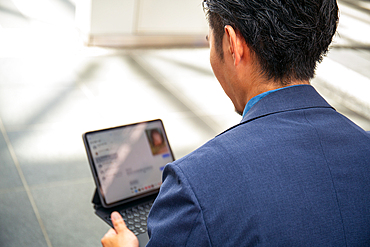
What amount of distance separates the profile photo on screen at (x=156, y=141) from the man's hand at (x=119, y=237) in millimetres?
295

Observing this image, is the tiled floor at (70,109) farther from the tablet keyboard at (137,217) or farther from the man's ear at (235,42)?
the man's ear at (235,42)

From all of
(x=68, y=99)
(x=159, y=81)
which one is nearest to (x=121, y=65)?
(x=159, y=81)

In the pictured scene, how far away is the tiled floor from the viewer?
194cm

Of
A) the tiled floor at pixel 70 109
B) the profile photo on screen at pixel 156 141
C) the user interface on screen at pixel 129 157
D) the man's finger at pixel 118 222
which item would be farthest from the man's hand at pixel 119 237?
the tiled floor at pixel 70 109

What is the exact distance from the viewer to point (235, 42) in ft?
2.42

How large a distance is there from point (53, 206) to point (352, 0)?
560cm

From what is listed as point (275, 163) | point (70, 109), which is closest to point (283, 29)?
point (275, 163)

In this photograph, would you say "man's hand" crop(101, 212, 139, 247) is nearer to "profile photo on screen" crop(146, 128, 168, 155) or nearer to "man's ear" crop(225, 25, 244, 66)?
"profile photo on screen" crop(146, 128, 168, 155)

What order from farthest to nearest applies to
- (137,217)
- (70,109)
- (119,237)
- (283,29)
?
1. (70,109)
2. (137,217)
3. (119,237)
4. (283,29)

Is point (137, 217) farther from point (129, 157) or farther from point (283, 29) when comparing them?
point (283, 29)

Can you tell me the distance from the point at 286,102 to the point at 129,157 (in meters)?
0.66

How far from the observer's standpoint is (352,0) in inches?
229

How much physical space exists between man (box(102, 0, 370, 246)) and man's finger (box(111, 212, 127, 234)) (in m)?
0.38

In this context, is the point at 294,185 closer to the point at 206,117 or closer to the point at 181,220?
the point at 181,220
